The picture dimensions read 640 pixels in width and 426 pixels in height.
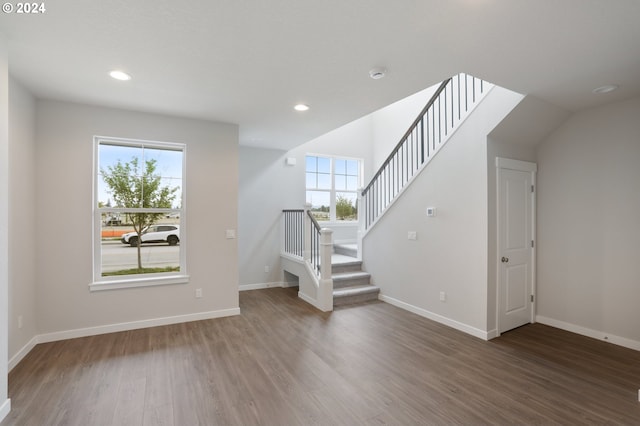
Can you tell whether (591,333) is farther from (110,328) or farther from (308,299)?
(110,328)

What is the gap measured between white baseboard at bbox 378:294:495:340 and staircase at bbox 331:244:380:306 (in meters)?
0.28

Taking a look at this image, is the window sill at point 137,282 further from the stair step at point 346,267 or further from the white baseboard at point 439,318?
the white baseboard at point 439,318

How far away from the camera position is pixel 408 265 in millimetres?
4586

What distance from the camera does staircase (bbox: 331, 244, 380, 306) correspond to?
4.84m

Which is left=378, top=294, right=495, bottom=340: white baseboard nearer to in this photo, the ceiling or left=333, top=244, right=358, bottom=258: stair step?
left=333, top=244, right=358, bottom=258: stair step

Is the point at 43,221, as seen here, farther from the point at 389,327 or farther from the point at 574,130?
the point at 574,130

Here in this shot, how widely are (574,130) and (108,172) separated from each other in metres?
5.91

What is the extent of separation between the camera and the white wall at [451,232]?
356cm

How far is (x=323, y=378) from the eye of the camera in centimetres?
265

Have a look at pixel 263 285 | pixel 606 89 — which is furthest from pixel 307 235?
pixel 606 89

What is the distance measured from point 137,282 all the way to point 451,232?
13.4 ft

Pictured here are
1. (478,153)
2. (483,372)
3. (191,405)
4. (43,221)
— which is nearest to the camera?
(191,405)

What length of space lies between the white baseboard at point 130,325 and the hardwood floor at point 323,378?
0.11 m

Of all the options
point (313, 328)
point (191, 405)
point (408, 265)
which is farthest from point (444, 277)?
point (191, 405)
